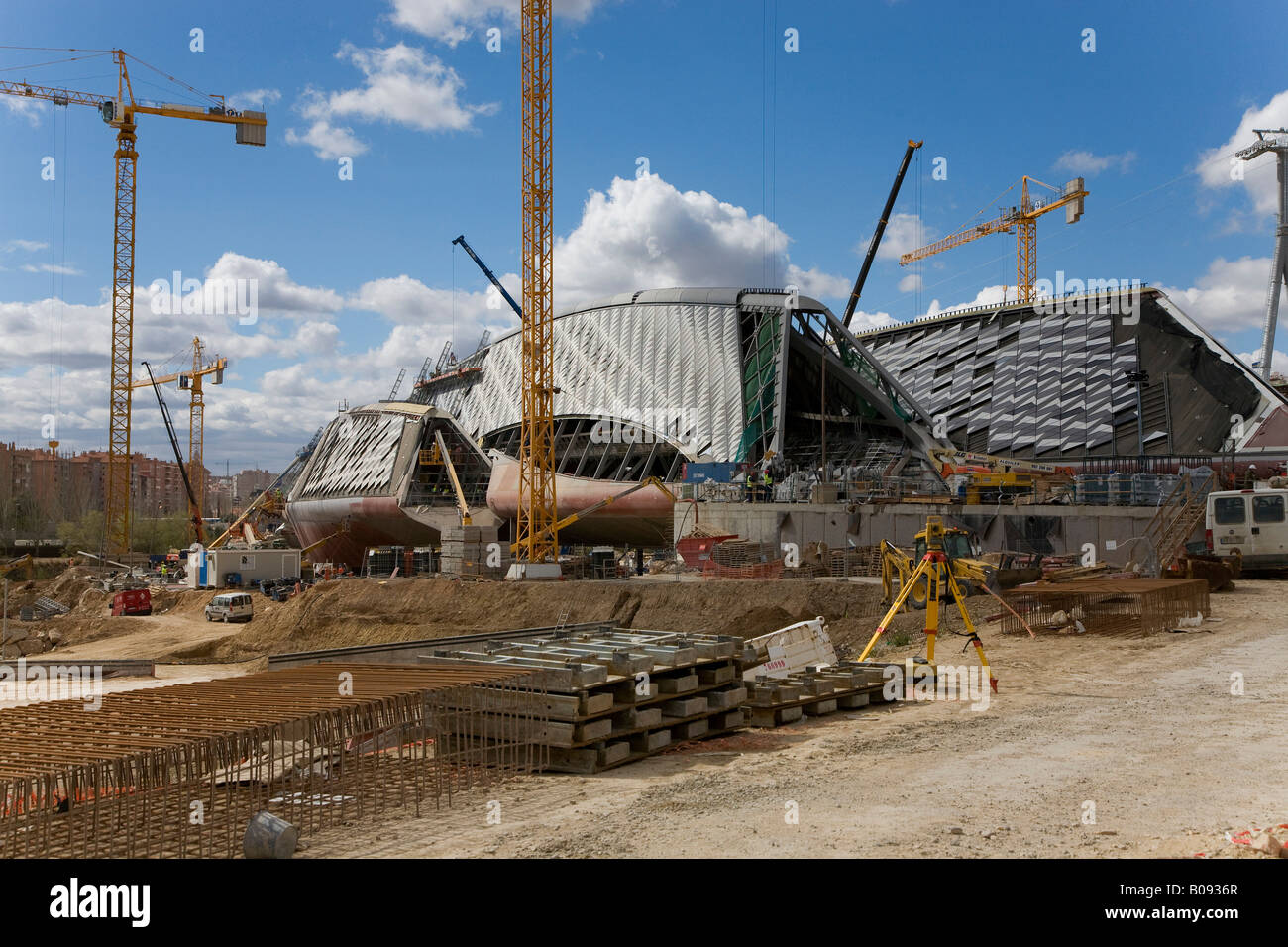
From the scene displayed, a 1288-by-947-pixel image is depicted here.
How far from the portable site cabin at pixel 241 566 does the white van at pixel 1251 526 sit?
145 feet

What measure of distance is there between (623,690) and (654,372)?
44474 mm

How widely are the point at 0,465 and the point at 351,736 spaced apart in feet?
472

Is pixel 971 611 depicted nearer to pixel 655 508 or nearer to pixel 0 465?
pixel 655 508

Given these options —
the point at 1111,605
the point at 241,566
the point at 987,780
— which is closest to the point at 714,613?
the point at 1111,605

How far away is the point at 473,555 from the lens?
43562 millimetres

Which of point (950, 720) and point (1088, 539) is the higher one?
point (1088, 539)

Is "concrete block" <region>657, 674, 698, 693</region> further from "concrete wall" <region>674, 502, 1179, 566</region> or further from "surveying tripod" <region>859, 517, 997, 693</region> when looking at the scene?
"concrete wall" <region>674, 502, 1179, 566</region>

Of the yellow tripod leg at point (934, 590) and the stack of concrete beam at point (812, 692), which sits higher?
the yellow tripod leg at point (934, 590)

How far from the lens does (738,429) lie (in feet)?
166

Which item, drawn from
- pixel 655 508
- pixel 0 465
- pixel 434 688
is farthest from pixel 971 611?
pixel 0 465

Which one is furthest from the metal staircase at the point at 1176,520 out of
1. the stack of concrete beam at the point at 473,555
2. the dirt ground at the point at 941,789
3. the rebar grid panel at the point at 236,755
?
the stack of concrete beam at the point at 473,555

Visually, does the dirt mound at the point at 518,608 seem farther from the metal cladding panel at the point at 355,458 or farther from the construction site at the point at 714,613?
the metal cladding panel at the point at 355,458

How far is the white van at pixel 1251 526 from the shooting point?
89.5 feet

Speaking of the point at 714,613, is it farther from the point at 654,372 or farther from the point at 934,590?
the point at 654,372
